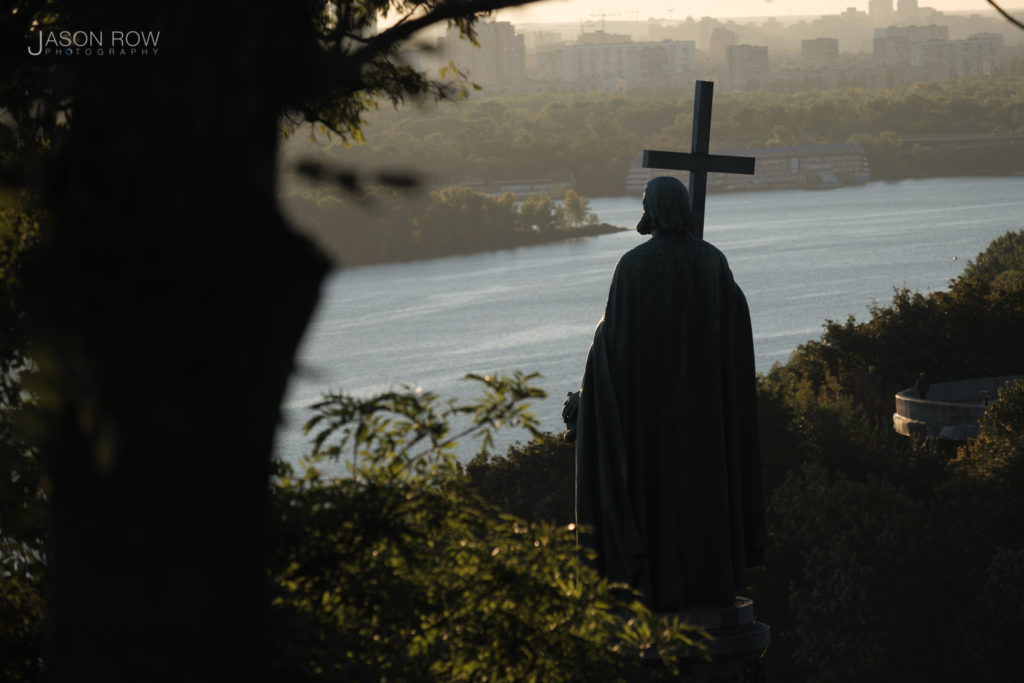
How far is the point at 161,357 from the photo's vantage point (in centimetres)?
280

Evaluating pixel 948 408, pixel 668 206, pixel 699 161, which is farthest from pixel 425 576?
pixel 948 408

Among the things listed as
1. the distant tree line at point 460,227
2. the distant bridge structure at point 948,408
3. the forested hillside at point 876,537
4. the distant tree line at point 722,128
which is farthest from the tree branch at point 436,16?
the distant tree line at point 722,128

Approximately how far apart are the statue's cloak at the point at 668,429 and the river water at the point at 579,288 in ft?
135

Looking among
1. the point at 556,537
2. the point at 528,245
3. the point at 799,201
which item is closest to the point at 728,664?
the point at 556,537

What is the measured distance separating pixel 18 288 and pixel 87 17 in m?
1.79

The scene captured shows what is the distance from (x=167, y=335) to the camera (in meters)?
2.79

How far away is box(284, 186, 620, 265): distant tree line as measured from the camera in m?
110

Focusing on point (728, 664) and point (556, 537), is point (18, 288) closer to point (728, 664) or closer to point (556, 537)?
point (556, 537)

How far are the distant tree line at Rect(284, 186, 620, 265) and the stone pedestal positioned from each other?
93328 mm

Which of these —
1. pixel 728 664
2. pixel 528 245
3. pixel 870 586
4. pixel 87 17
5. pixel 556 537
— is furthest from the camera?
pixel 528 245

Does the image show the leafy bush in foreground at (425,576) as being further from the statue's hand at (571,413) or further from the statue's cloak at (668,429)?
the statue's hand at (571,413)

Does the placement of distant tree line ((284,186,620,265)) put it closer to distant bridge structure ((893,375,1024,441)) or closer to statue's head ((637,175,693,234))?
distant bridge structure ((893,375,1024,441))

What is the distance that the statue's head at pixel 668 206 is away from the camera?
5.33 meters

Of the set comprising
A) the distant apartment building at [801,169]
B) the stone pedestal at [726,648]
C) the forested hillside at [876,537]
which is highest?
the stone pedestal at [726,648]
